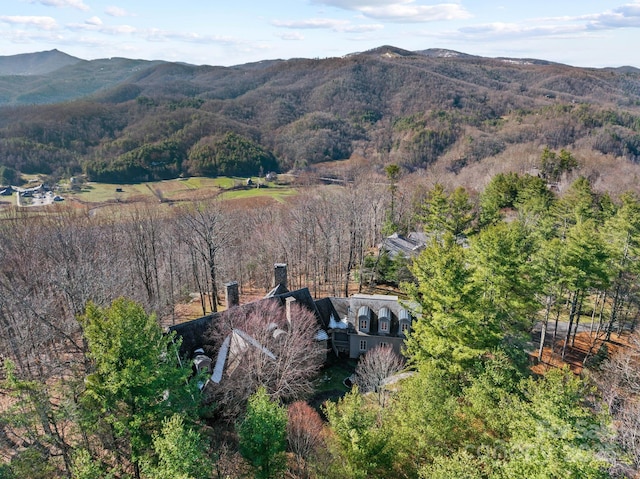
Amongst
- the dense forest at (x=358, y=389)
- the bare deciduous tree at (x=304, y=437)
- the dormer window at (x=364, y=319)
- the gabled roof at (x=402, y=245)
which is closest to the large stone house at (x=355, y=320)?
the dormer window at (x=364, y=319)

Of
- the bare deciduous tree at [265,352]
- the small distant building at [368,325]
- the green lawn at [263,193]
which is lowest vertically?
the green lawn at [263,193]

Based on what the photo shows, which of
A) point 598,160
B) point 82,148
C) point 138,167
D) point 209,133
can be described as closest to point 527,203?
point 598,160

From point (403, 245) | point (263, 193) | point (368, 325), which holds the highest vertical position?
point (368, 325)

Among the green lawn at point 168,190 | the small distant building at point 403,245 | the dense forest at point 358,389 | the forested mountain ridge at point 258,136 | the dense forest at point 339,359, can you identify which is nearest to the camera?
the dense forest at point 358,389

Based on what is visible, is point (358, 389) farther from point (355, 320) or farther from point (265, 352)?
point (355, 320)

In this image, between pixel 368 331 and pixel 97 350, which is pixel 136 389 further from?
pixel 368 331

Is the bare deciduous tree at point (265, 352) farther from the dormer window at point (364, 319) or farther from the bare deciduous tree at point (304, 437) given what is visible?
the dormer window at point (364, 319)

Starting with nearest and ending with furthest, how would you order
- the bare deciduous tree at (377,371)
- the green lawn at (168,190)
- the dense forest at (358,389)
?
the dense forest at (358,389), the bare deciduous tree at (377,371), the green lawn at (168,190)

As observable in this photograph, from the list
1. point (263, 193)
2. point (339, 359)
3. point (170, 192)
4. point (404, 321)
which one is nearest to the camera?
point (404, 321)

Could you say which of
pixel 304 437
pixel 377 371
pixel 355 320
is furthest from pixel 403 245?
pixel 304 437
